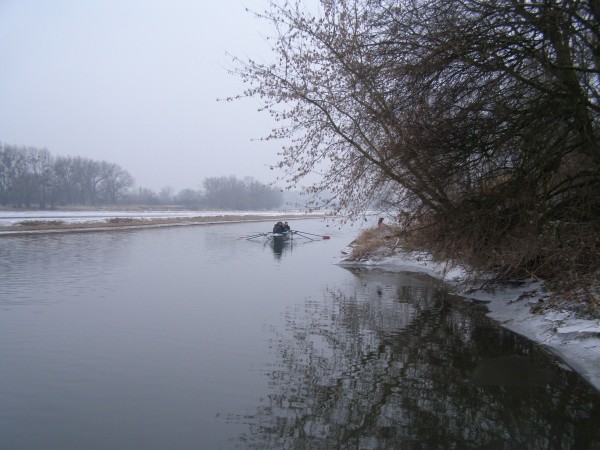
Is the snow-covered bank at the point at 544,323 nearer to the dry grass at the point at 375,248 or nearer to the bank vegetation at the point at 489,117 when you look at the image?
the bank vegetation at the point at 489,117

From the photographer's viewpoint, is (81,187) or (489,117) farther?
(81,187)

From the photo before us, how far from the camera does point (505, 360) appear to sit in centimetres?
832

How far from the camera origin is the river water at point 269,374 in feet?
18.1

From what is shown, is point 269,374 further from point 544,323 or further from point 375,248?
point 375,248

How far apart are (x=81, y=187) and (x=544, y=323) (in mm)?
126273

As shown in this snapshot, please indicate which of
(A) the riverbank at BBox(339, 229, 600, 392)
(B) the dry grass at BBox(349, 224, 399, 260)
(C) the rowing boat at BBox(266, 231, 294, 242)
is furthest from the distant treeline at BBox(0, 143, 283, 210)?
(A) the riverbank at BBox(339, 229, 600, 392)

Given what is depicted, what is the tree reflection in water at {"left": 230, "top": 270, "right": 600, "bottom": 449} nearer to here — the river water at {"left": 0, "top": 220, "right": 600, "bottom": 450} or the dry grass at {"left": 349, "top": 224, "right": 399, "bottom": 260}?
the river water at {"left": 0, "top": 220, "right": 600, "bottom": 450}

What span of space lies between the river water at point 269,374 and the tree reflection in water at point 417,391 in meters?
0.03

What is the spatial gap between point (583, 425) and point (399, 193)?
7766 mm

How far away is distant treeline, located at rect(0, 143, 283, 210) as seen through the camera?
309 feet

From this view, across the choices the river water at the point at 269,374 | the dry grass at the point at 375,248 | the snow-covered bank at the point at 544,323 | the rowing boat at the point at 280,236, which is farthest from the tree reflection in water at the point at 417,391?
the rowing boat at the point at 280,236

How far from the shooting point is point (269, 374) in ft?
24.6

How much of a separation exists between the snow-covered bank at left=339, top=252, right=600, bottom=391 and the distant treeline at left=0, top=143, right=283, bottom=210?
5114cm

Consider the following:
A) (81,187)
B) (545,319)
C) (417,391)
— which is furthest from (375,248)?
(81,187)
